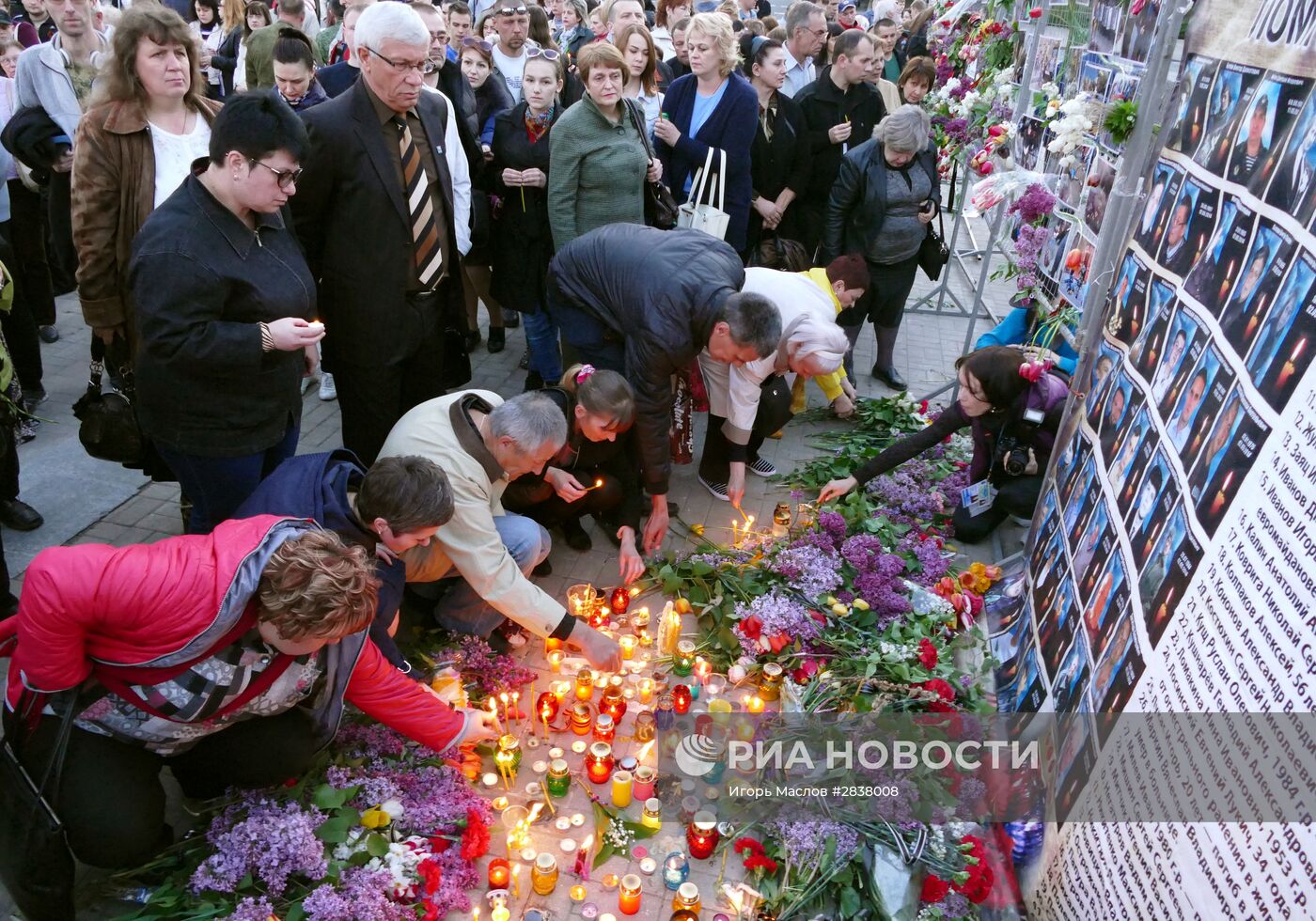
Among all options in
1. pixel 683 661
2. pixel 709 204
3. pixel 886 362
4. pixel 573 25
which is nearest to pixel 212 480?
pixel 683 661

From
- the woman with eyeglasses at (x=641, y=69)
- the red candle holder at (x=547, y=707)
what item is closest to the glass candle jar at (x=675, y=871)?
the red candle holder at (x=547, y=707)

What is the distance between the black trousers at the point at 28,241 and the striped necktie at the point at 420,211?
115 inches

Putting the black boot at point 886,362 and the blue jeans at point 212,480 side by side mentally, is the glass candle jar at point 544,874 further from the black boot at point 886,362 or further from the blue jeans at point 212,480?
the black boot at point 886,362

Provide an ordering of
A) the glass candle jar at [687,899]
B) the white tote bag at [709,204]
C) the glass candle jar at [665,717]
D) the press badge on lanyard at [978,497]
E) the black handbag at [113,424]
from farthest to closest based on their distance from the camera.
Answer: the white tote bag at [709,204] → the press badge on lanyard at [978,497] → the black handbag at [113,424] → the glass candle jar at [665,717] → the glass candle jar at [687,899]

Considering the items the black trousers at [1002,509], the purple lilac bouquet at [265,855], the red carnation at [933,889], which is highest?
the purple lilac bouquet at [265,855]

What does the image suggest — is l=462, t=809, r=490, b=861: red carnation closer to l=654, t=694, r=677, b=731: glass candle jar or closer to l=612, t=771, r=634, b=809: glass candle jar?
l=612, t=771, r=634, b=809: glass candle jar

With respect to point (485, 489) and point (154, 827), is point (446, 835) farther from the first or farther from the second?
point (485, 489)

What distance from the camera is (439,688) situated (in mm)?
3367

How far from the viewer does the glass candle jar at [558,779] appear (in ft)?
10.3

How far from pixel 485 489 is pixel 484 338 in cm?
394

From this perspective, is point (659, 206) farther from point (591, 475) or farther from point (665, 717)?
point (665, 717)

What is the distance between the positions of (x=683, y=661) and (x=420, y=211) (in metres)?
2.27

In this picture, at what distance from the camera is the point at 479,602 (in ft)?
12.3

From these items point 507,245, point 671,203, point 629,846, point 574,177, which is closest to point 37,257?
point 507,245
